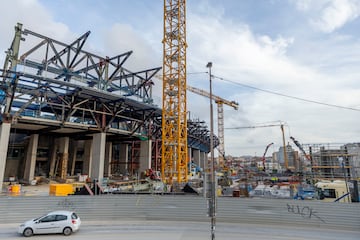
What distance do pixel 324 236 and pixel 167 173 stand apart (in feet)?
82.7

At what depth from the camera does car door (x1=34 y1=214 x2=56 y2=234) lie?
40.6 feet

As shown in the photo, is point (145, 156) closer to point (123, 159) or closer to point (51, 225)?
point (123, 159)

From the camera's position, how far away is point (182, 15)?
127ft

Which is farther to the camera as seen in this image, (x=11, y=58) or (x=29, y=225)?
(x=11, y=58)

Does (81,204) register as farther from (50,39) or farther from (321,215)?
(50,39)

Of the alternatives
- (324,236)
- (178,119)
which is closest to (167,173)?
(178,119)

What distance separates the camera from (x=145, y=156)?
4203 centimetres

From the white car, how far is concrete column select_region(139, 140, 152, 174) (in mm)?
28580

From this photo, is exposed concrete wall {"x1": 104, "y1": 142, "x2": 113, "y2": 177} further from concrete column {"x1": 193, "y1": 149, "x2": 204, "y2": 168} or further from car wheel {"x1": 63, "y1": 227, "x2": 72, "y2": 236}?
concrete column {"x1": 193, "y1": 149, "x2": 204, "y2": 168}

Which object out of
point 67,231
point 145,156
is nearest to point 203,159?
point 145,156

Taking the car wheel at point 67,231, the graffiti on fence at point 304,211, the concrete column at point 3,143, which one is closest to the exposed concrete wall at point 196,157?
the concrete column at point 3,143

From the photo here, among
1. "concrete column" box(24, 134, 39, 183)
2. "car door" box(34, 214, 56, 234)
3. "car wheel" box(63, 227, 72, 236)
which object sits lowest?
"car wheel" box(63, 227, 72, 236)

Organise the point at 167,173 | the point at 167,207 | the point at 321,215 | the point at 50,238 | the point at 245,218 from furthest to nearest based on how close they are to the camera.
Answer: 1. the point at 167,173
2. the point at 167,207
3. the point at 245,218
4. the point at 321,215
5. the point at 50,238

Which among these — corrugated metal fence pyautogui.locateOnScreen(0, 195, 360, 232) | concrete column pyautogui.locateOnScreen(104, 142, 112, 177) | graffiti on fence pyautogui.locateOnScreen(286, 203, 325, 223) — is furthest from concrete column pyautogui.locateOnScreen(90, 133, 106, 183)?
graffiti on fence pyautogui.locateOnScreen(286, 203, 325, 223)
